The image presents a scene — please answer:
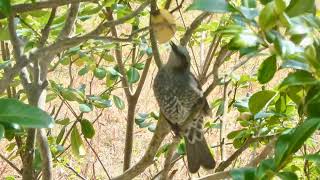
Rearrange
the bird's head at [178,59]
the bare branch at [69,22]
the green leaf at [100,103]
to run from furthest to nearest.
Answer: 1. the bird's head at [178,59]
2. the green leaf at [100,103]
3. the bare branch at [69,22]

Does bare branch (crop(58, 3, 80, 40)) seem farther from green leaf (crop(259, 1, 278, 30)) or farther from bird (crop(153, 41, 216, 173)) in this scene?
bird (crop(153, 41, 216, 173))

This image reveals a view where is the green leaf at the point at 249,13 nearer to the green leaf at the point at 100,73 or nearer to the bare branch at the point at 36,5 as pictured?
the bare branch at the point at 36,5

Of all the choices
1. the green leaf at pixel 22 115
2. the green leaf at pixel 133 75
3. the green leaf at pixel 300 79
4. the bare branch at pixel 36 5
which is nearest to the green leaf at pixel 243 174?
the green leaf at pixel 300 79

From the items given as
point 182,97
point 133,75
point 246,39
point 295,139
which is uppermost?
point 246,39

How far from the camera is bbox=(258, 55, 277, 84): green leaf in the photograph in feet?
2.51

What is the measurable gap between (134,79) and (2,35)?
2.37 ft

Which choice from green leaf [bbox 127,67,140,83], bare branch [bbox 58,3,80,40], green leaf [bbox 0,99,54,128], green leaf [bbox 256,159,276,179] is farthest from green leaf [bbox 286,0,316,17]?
green leaf [bbox 127,67,140,83]

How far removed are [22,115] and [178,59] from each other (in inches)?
67.4

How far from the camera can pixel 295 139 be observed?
626 mm

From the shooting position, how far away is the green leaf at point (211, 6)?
2.17ft

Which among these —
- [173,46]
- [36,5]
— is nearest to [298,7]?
[36,5]

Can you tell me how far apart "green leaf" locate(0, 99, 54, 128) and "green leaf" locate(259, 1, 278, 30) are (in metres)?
0.25

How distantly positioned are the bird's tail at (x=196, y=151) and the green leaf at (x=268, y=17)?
1469mm

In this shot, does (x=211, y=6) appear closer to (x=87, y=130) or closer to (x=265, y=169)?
(x=265, y=169)
